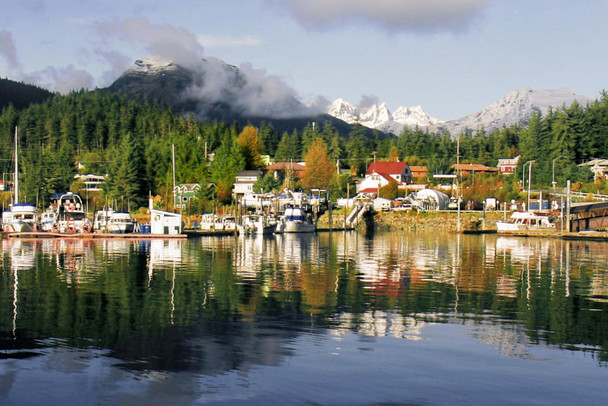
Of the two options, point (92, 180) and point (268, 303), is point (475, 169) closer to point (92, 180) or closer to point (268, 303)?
point (92, 180)

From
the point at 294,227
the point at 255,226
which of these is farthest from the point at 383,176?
the point at 255,226

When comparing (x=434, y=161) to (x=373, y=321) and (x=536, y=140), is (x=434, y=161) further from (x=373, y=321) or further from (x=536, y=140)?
(x=373, y=321)

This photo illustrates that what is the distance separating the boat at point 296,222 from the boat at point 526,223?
1316 inches

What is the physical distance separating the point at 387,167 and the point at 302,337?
164862mm

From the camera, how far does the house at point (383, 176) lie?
174750 mm

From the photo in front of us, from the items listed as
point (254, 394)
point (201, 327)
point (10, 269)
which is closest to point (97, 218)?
point (10, 269)

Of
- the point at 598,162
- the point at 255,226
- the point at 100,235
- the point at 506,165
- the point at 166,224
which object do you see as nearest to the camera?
the point at 100,235

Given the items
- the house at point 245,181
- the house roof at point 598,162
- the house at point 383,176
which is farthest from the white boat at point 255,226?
the house roof at point 598,162

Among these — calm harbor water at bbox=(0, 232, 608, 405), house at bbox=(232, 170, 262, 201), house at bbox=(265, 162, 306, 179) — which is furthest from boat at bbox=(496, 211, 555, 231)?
house at bbox=(265, 162, 306, 179)

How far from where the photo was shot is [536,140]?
171125mm

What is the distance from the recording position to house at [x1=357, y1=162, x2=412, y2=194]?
573 feet

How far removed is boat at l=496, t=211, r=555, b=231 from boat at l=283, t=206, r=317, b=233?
33417 millimetres

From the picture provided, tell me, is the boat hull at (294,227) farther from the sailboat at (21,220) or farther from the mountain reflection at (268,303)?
the mountain reflection at (268,303)

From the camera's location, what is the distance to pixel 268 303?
1310 inches
